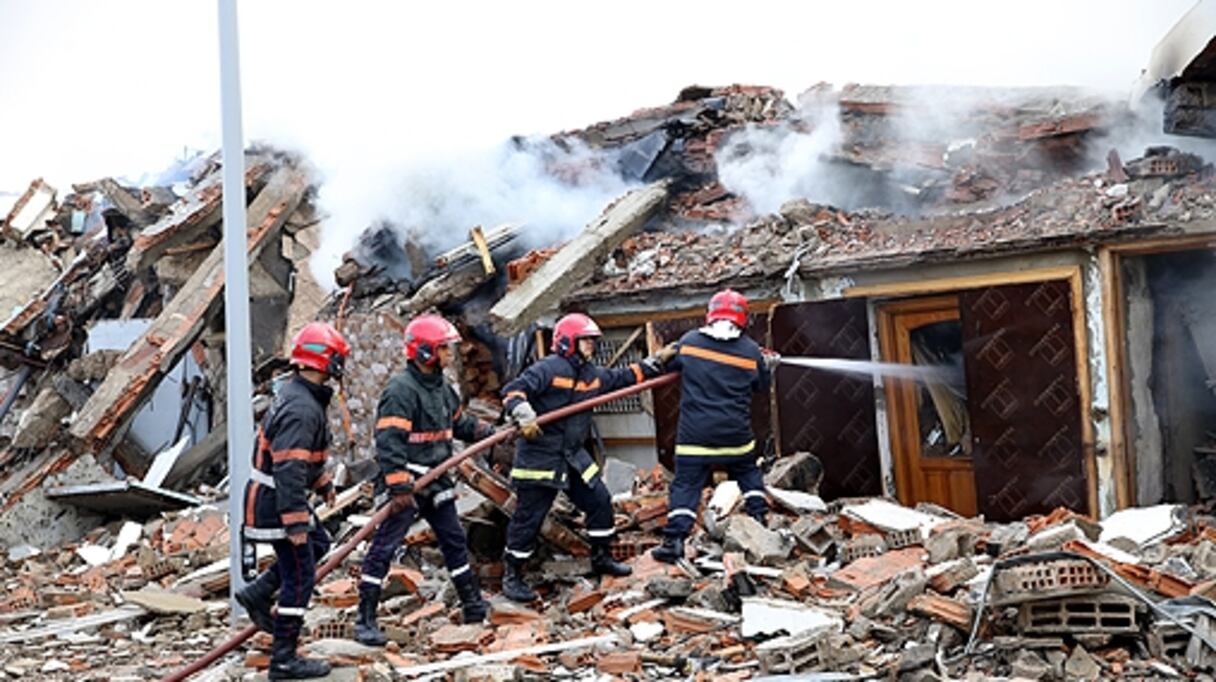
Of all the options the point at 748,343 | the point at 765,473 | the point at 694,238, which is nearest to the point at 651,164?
the point at 694,238

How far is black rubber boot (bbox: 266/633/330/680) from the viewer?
6.75 meters

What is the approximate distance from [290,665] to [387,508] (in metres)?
1.07

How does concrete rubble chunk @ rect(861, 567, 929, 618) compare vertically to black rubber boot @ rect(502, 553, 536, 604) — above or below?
above

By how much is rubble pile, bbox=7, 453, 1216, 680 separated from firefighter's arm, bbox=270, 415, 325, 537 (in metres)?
0.91

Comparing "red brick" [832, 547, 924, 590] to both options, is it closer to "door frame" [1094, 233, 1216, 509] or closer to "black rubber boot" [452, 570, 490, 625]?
"door frame" [1094, 233, 1216, 509]

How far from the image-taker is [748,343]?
8477 mm

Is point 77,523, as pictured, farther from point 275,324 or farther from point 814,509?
point 814,509

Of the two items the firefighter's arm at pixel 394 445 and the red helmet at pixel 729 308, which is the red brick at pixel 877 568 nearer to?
the red helmet at pixel 729 308

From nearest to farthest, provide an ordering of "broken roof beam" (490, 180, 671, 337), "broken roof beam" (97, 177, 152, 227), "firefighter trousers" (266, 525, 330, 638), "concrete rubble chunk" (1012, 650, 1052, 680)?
"concrete rubble chunk" (1012, 650, 1052, 680) → "firefighter trousers" (266, 525, 330, 638) → "broken roof beam" (490, 180, 671, 337) → "broken roof beam" (97, 177, 152, 227)

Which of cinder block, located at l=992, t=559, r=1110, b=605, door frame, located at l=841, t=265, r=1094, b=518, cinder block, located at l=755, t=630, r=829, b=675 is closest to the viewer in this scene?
cinder block, located at l=992, t=559, r=1110, b=605

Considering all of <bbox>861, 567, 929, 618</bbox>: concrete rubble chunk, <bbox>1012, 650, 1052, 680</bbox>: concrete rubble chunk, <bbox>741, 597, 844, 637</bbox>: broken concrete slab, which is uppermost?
<bbox>861, 567, 929, 618</bbox>: concrete rubble chunk

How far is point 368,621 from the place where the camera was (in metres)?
7.49

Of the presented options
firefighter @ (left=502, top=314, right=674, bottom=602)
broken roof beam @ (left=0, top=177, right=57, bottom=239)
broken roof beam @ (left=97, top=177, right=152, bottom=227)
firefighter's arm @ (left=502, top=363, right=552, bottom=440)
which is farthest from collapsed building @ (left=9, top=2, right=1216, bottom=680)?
broken roof beam @ (left=0, top=177, right=57, bottom=239)

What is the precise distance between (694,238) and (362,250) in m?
3.98
